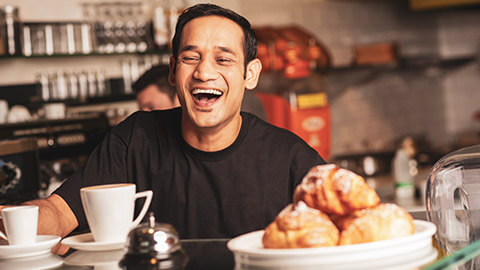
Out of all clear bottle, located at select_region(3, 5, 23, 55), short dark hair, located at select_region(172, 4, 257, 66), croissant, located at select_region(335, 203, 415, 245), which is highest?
clear bottle, located at select_region(3, 5, 23, 55)

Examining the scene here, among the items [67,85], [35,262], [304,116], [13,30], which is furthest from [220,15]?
[67,85]

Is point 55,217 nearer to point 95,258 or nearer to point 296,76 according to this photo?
point 95,258

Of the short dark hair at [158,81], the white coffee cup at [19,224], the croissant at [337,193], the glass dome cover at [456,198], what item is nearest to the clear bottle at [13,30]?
the short dark hair at [158,81]

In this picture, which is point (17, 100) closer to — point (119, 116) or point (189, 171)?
point (119, 116)

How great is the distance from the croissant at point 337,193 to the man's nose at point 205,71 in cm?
72

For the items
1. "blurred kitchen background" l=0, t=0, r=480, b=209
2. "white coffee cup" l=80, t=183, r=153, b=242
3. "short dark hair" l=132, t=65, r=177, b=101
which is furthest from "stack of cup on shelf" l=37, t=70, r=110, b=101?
"white coffee cup" l=80, t=183, r=153, b=242

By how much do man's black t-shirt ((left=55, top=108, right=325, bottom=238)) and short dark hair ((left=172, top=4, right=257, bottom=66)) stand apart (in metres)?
0.20

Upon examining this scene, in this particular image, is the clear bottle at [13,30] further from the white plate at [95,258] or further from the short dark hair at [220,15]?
the white plate at [95,258]

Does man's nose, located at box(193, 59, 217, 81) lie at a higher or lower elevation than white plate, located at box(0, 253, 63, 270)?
higher

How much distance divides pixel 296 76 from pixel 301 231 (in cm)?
385

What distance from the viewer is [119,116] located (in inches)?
185

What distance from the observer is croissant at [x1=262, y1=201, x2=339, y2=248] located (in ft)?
3.40

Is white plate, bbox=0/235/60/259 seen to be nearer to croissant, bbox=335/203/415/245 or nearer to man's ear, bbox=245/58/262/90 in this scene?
croissant, bbox=335/203/415/245

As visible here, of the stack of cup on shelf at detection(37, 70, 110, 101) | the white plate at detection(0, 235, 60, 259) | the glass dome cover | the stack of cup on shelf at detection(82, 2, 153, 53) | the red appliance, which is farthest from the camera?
the stack of cup on shelf at detection(82, 2, 153, 53)
